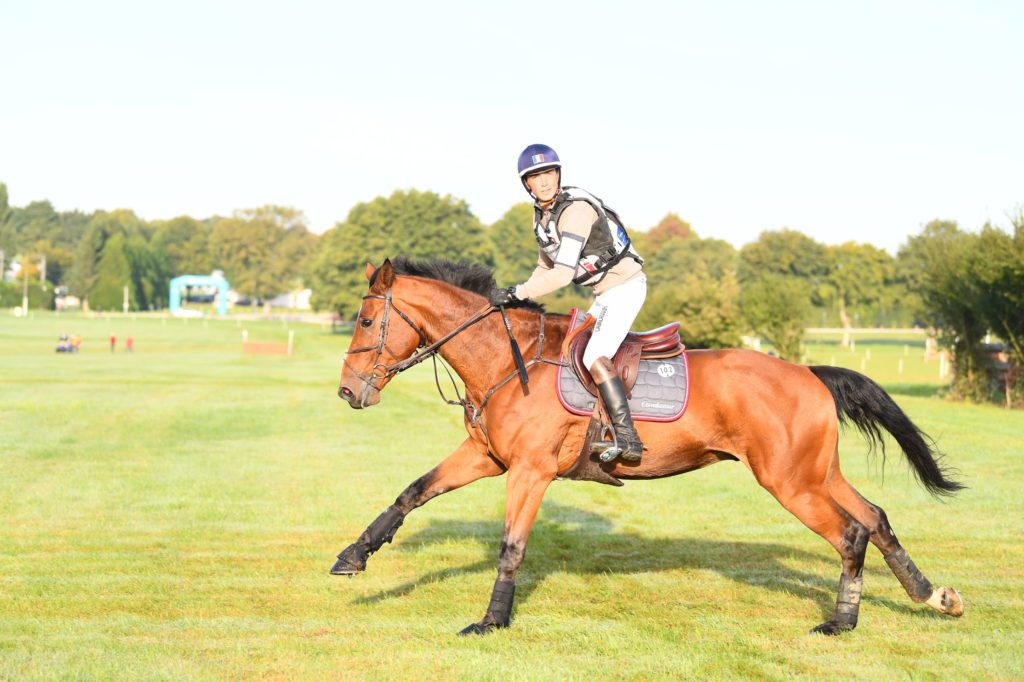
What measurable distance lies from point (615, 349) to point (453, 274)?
5.19ft

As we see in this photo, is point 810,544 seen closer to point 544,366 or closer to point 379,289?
point 544,366

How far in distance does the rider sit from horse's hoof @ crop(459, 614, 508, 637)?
1595mm

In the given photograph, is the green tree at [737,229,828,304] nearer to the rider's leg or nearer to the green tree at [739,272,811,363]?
the green tree at [739,272,811,363]

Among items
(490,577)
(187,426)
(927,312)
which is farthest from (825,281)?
(490,577)

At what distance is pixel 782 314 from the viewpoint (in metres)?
48.5

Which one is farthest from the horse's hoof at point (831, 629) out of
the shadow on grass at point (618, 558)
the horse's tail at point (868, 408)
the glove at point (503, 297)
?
the glove at point (503, 297)

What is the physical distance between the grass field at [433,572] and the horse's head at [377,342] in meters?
1.90

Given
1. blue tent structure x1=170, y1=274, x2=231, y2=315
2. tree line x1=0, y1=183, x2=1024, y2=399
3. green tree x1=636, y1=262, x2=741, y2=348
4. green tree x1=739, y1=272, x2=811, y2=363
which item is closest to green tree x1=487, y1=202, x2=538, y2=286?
tree line x1=0, y1=183, x2=1024, y2=399

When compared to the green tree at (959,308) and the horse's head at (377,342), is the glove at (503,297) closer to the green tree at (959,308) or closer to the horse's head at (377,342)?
the horse's head at (377,342)

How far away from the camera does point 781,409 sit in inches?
324

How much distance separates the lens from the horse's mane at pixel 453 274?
8.68 m

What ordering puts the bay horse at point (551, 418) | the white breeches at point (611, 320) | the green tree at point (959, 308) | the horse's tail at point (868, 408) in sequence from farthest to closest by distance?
1. the green tree at point (959, 308)
2. the horse's tail at point (868, 408)
3. the white breeches at point (611, 320)
4. the bay horse at point (551, 418)

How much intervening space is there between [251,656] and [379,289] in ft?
10.0

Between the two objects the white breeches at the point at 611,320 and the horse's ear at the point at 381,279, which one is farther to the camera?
the horse's ear at the point at 381,279
